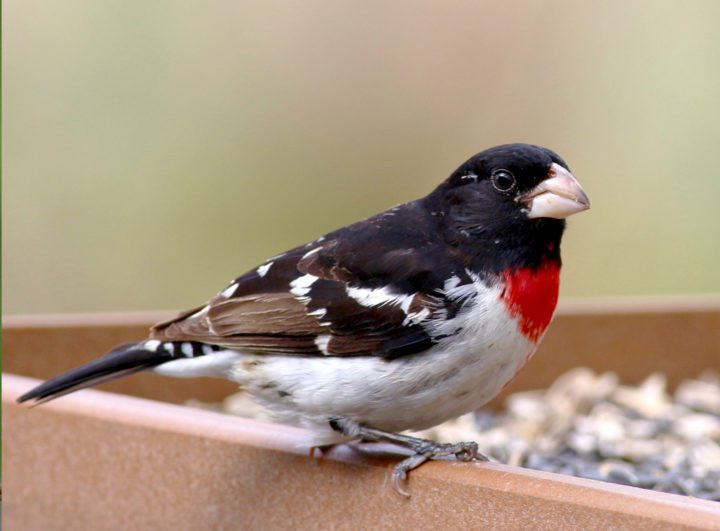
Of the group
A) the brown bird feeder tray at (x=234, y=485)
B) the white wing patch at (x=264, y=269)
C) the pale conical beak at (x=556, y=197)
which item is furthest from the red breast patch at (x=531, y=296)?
the white wing patch at (x=264, y=269)

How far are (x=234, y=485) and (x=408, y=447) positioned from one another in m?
0.50

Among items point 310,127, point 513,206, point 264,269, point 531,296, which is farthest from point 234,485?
point 310,127

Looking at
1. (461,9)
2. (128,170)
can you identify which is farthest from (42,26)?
(461,9)

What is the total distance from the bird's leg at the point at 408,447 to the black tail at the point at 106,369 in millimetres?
595

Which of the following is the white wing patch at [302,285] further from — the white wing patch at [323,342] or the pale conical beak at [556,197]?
the pale conical beak at [556,197]

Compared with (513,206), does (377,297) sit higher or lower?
lower

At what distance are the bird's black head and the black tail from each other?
0.88 m

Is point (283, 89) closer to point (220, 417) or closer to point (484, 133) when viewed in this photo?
point (484, 133)

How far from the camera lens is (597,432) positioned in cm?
398

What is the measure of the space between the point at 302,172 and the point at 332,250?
16.0 ft

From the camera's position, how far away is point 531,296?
116 inches

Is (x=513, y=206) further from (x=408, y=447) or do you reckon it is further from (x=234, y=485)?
(x=234, y=485)

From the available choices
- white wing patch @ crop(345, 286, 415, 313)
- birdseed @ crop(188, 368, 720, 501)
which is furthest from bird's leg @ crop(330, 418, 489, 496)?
birdseed @ crop(188, 368, 720, 501)

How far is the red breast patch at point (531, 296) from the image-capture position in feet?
9.57
